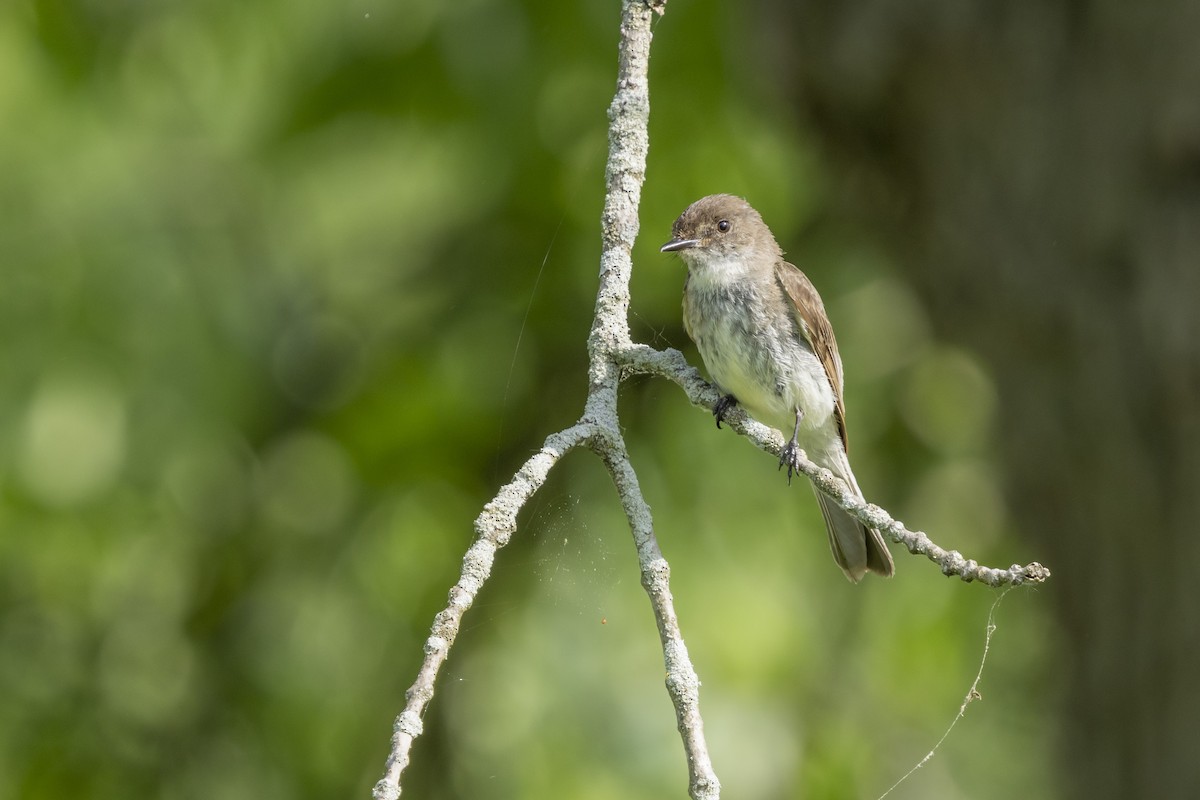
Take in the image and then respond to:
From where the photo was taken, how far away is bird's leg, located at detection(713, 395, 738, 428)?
3127mm

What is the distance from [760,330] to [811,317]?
0.23 metres

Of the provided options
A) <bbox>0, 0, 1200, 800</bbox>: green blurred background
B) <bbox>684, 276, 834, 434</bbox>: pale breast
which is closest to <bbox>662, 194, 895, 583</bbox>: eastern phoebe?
<bbox>684, 276, 834, 434</bbox>: pale breast

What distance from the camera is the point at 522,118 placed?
4.65 m

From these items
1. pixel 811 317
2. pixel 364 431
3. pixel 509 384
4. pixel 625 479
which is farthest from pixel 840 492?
pixel 364 431

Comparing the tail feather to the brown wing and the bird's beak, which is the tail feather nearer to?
the brown wing

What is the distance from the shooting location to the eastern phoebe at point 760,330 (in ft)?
13.3

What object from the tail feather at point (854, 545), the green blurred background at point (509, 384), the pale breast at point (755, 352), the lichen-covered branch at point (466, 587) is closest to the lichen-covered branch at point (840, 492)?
the lichen-covered branch at point (466, 587)

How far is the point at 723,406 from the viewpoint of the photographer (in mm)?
3510

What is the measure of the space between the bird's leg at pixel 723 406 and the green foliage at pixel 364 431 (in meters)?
0.91

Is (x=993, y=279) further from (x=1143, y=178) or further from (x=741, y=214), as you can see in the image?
(x=741, y=214)

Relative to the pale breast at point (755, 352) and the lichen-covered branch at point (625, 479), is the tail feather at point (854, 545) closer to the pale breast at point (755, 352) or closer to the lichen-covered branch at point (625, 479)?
the pale breast at point (755, 352)

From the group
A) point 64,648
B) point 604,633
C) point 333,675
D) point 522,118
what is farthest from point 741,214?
point 64,648

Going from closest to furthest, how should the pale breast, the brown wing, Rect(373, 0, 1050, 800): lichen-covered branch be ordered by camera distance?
Rect(373, 0, 1050, 800): lichen-covered branch → the pale breast → the brown wing

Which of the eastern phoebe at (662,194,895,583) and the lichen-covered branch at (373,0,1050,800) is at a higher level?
the eastern phoebe at (662,194,895,583)
